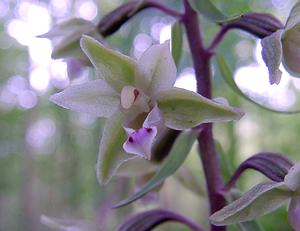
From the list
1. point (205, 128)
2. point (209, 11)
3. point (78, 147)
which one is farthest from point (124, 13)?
point (78, 147)

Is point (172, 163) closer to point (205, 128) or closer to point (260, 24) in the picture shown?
point (205, 128)

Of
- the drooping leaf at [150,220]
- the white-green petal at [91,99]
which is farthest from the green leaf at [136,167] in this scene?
the white-green petal at [91,99]

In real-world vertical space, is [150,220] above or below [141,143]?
below

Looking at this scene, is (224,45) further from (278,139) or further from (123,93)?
(278,139)

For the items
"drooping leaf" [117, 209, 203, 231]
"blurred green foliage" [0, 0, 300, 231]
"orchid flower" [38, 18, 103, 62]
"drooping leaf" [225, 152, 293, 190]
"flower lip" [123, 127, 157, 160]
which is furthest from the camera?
"blurred green foliage" [0, 0, 300, 231]

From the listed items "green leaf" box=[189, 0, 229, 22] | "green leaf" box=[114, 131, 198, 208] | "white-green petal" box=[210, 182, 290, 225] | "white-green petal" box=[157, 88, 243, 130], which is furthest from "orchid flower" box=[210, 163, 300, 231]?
"green leaf" box=[189, 0, 229, 22]

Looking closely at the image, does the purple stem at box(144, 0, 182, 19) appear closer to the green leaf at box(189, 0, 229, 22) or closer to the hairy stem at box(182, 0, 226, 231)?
the hairy stem at box(182, 0, 226, 231)
